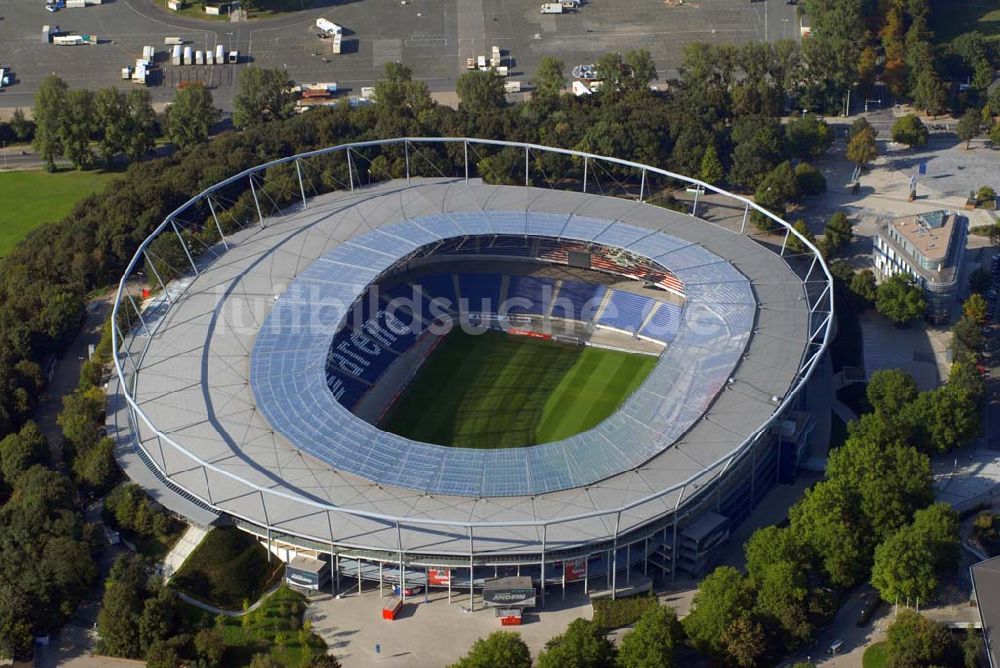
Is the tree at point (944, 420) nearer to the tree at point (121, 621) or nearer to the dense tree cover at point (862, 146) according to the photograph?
the dense tree cover at point (862, 146)

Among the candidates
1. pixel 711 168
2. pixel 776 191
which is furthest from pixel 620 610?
pixel 711 168

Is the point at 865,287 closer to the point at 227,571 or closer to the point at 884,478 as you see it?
the point at 884,478

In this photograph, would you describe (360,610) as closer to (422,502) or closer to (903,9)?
(422,502)

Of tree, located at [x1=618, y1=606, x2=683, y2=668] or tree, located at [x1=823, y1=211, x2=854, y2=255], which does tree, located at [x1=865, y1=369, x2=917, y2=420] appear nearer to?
tree, located at [x1=823, y1=211, x2=854, y2=255]

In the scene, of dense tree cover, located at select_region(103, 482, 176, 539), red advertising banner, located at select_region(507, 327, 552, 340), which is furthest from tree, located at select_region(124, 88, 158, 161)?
dense tree cover, located at select_region(103, 482, 176, 539)

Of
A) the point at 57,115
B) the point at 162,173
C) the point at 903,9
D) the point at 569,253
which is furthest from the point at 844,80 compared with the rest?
the point at 57,115
